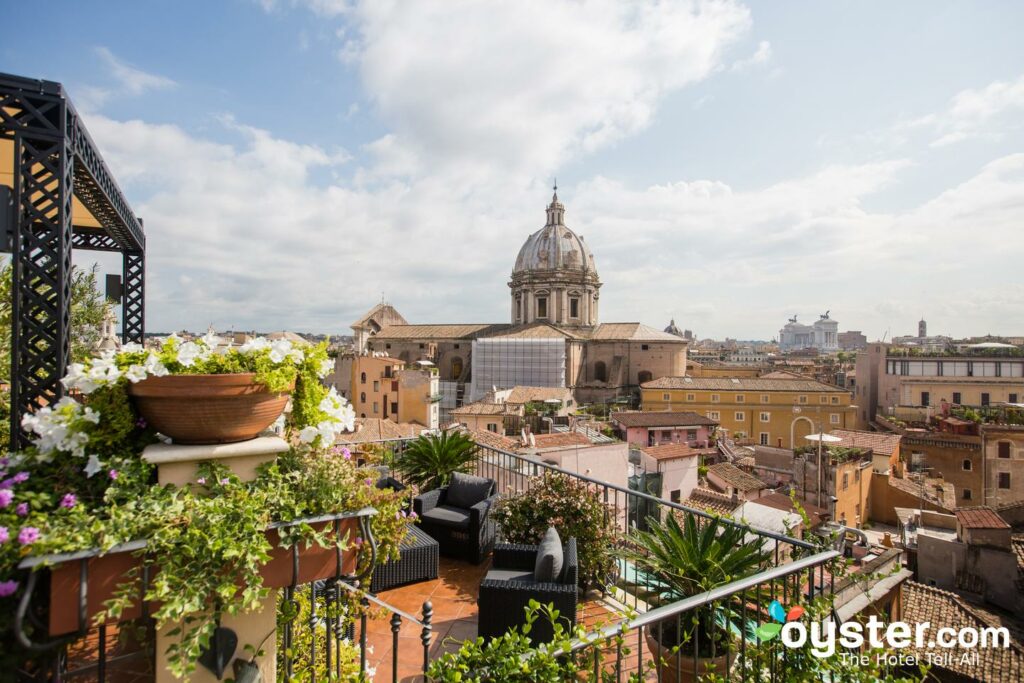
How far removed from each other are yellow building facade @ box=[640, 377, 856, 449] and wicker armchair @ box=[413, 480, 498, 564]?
30.8 meters

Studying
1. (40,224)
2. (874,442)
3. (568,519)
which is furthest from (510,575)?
(874,442)

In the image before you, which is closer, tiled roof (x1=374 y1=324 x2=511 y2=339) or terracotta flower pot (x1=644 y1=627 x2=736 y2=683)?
terracotta flower pot (x1=644 y1=627 x2=736 y2=683)

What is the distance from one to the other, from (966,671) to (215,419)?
11.0 m

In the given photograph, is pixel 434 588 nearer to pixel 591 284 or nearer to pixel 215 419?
pixel 215 419

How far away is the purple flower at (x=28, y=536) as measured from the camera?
1.36 meters

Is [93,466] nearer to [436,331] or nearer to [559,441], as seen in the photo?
[559,441]

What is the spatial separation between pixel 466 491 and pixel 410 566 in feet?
3.78

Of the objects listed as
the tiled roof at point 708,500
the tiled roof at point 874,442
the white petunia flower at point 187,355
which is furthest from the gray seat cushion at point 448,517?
the tiled roof at point 874,442

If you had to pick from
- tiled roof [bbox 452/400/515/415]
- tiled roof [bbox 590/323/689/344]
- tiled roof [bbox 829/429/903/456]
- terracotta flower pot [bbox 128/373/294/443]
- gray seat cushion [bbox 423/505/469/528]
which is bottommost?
tiled roof [bbox 829/429/903/456]

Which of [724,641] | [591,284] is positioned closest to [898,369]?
[591,284]

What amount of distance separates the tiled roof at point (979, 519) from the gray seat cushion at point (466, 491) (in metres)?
13.4

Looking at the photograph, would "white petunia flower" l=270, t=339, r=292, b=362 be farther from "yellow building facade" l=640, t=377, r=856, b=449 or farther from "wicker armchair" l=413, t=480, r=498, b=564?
"yellow building facade" l=640, t=377, r=856, b=449

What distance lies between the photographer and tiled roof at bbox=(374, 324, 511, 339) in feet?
152

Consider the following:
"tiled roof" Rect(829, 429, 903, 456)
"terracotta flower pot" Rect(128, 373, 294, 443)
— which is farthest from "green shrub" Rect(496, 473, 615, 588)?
"tiled roof" Rect(829, 429, 903, 456)
